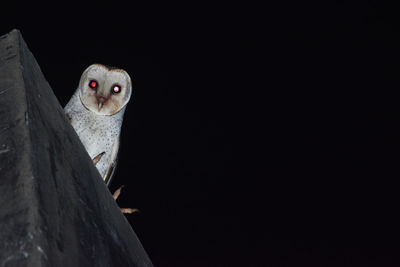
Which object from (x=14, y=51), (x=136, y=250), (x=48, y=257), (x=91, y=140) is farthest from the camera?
(x=91, y=140)

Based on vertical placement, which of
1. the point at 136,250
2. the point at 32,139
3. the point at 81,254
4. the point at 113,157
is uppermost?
the point at 32,139

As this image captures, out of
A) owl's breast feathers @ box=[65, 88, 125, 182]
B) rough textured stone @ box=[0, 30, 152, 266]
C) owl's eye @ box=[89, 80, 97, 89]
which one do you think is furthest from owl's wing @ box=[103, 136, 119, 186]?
rough textured stone @ box=[0, 30, 152, 266]

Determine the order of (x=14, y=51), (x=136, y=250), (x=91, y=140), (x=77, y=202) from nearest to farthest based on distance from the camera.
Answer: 1. (x=77, y=202)
2. (x=14, y=51)
3. (x=136, y=250)
4. (x=91, y=140)

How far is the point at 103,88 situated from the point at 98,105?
76 mm

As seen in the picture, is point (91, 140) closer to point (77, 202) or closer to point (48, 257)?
point (77, 202)

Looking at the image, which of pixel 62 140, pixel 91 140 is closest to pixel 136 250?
pixel 62 140

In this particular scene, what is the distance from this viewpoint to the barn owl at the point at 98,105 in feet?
6.15

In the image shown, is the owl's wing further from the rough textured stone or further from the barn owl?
the rough textured stone

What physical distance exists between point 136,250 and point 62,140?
291 mm

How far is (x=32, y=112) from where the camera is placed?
582 mm

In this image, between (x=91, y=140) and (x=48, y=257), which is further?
(x=91, y=140)

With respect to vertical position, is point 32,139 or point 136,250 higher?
point 32,139

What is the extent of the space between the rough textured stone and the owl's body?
3.64ft

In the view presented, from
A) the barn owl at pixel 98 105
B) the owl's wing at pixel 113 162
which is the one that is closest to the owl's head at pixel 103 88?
the barn owl at pixel 98 105
